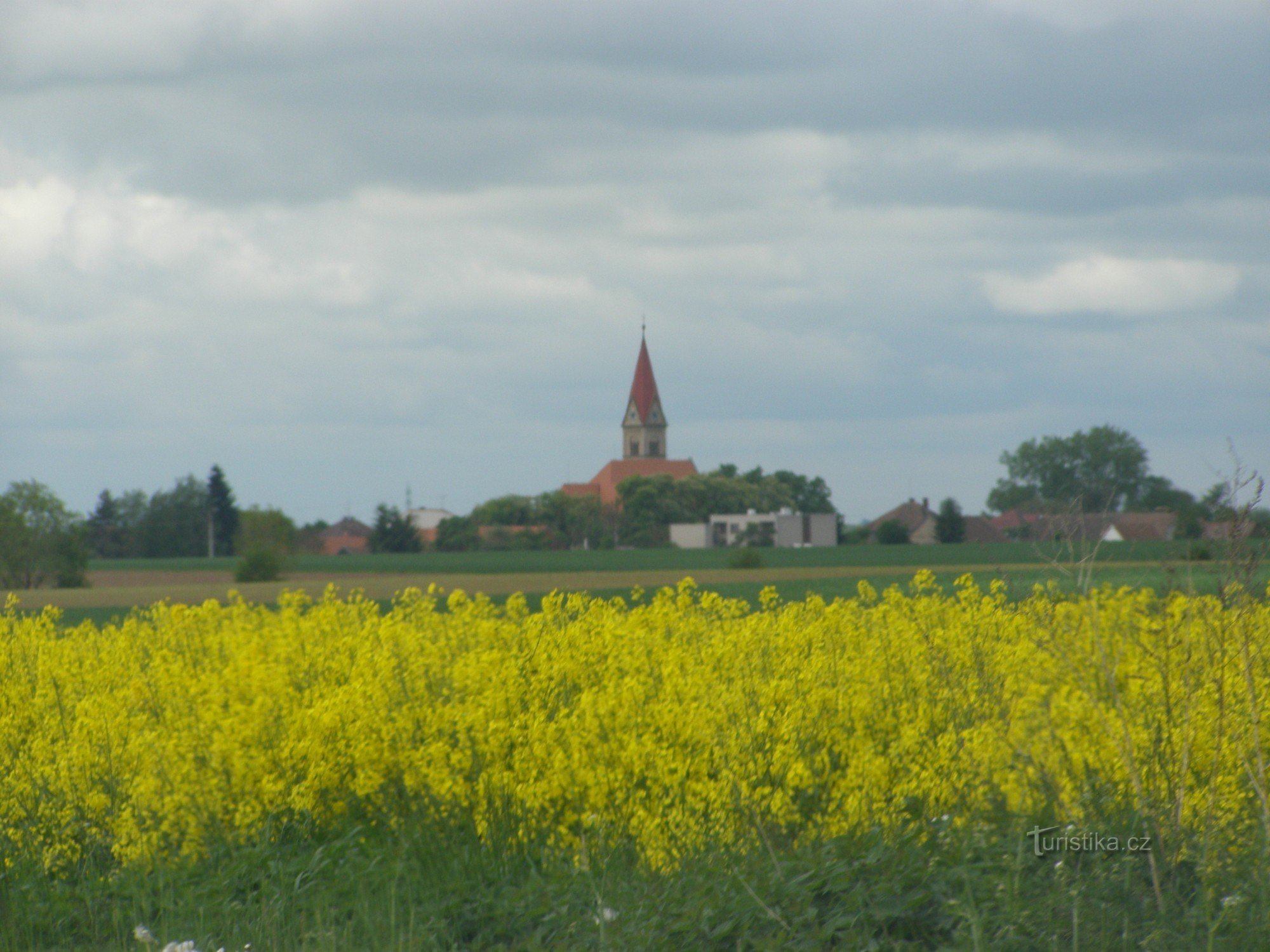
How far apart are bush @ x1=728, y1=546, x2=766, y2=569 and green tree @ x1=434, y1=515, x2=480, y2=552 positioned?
127 feet

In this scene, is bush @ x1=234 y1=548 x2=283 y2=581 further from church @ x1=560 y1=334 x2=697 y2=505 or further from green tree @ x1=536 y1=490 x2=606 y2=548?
church @ x1=560 y1=334 x2=697 y2=505

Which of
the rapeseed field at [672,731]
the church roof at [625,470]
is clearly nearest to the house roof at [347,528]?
the church roof at [625,470]

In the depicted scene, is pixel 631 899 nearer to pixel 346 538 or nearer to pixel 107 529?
pixel 107 529

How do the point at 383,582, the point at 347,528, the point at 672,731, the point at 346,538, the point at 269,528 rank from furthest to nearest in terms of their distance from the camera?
the point at 347,528
the point at 346,538
the point at 269,528
the point at 383,582
the point at 672,731

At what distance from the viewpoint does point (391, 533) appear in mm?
78500

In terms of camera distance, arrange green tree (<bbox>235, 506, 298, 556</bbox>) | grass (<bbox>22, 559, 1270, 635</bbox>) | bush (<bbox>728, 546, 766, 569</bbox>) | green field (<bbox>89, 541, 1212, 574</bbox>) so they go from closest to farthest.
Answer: grass (<bbox>22, 559, 1270, 635</bbox>)
bush (<bbox>728, 546, 766, 569</bbox>)
green field (<bbox>89, 541, 1212, 574</bbox>)
green tree (<bbox>235, 506, 298, 556</bbox>)

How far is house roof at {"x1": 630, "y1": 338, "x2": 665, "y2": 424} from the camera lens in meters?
165

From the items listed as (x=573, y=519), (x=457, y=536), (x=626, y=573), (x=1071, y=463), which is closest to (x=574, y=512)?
(x=573, y=519)

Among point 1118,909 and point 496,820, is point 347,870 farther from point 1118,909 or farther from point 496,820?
point 1118,909

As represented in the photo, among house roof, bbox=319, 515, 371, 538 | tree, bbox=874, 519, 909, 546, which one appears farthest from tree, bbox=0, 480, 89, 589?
house roof, bbox=319, 515, 371, 538

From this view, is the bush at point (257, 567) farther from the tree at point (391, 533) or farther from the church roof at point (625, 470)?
the church roof at point (625, 470)

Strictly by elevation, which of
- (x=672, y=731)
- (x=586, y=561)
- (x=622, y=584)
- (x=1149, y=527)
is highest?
(x=1149, y=527)

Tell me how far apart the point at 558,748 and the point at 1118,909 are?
2.36 m

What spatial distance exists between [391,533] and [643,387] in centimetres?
9108
